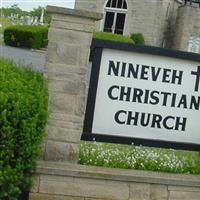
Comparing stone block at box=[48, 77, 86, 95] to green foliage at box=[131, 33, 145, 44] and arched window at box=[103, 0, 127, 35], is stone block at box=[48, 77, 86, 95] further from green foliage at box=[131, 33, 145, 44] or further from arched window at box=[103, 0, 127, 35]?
arched window at box=[103, 0, 127, 35]

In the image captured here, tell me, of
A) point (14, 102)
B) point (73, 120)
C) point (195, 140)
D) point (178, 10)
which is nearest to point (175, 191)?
point (195, 140)

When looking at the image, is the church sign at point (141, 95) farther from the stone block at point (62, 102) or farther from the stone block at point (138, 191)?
the stone block at point (138, 191)

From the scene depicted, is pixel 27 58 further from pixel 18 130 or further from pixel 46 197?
pixel 18 130

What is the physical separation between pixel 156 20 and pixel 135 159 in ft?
106

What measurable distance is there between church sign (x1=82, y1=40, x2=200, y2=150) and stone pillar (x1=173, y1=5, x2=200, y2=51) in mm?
30796

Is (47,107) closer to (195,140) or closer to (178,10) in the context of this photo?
(195,140)

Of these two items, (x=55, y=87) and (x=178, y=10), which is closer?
(x=55, y=87)

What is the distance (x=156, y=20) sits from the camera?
118 ft

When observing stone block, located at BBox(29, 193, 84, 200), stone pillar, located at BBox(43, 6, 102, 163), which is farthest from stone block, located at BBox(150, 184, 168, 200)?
stone pillar, located at BBox(43, 6, 102, 163)

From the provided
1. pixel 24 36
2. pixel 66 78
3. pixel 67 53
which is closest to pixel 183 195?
pixel 66 78

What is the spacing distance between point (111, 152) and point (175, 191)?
2.37 feet

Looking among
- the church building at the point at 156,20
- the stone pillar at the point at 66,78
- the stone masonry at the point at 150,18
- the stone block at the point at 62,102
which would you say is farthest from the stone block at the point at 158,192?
the stone masonry at the point at 150,18

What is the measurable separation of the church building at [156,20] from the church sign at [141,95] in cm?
3077

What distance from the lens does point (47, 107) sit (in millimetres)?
4309
